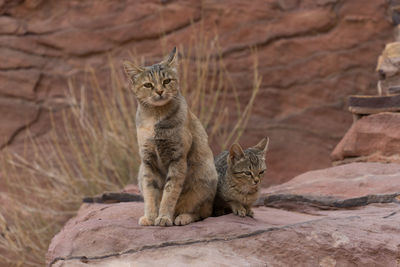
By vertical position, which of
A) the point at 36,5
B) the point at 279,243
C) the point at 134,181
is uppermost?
the point at 36,5

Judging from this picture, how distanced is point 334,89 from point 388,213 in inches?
177

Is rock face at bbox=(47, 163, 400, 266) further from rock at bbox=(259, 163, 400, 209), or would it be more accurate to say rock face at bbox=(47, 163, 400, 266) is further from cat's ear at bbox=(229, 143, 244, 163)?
rock at bbox=(259, 163, 400, 209)

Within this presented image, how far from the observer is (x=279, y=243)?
3367 millimetres

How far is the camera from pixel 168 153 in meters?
3.65

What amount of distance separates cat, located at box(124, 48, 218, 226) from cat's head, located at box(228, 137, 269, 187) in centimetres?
16

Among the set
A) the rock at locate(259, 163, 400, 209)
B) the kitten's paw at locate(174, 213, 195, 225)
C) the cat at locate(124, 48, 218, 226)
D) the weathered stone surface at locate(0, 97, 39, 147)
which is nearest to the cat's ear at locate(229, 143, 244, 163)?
the cat at locate(124, 48, 218, 226)

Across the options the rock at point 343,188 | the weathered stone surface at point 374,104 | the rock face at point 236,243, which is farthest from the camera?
the weathered stone surface at point 374,104

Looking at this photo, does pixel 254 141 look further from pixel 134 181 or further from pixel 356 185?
pixel 356 185

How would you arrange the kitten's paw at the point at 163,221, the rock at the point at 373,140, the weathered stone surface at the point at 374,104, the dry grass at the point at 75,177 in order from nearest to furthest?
the kitten's paw at the point at 163,221, the rock at the point at 373,140, the weathered stone surface at the point at 374,104, the dry grass at the point at 75,177

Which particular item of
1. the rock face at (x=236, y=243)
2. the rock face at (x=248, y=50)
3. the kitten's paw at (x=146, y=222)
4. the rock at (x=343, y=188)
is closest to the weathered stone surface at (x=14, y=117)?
the rock face at (x=248, y=50)

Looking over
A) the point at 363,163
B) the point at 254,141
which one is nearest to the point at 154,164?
the point at 363,163

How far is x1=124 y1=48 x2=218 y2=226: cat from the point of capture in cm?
362

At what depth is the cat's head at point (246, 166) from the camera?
12.5 ft

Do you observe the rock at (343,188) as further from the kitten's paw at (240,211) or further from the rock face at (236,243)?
the kitten's paw at (240,211)
